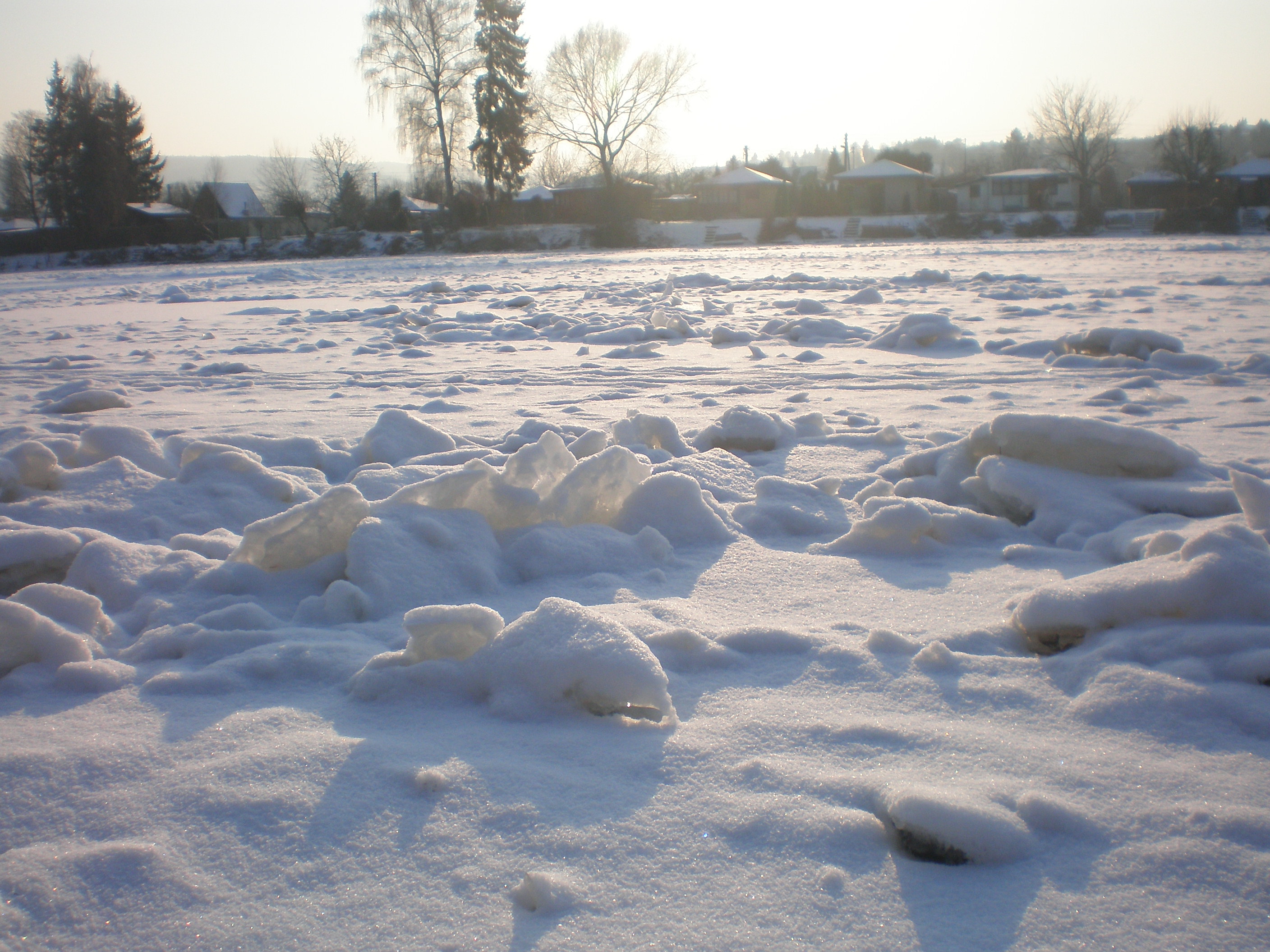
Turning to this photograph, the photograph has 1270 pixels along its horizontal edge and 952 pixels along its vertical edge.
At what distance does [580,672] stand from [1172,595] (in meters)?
0.91

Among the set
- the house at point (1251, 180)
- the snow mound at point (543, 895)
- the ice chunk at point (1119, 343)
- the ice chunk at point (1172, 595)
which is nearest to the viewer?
the snow mound at point (543, 895)

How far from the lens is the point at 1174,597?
4.21 ft

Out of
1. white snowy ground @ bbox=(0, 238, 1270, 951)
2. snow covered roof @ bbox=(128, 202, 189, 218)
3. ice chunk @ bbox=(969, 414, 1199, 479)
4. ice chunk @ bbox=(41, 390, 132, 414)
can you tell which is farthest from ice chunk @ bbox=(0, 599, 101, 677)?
snow covered roof @ bbox=(128, 202, 189, 218)

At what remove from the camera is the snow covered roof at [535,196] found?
37062 millimetres

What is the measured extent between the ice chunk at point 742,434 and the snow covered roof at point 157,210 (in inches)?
1634

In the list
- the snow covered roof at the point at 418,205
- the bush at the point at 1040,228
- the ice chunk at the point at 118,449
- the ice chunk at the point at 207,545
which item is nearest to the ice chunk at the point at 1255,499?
the ice chunk at the point at 207,545

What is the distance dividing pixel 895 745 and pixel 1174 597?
57 cm

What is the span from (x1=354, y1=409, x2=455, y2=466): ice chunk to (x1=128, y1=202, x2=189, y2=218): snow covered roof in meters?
41.1

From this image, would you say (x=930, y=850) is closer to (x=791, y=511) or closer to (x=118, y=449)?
(x=791, y=511)

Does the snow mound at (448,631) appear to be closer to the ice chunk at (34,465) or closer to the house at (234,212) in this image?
the ice chunk at (34,465)

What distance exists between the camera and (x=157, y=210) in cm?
3928

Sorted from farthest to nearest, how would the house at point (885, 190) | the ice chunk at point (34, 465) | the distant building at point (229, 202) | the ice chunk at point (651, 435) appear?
the distant building at point (229, 202) → the house at point (885, 190) → the ice chunk at point (651, 435) → the ice chunk at point (34, 465)

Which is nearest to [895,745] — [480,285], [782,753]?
[782,753]

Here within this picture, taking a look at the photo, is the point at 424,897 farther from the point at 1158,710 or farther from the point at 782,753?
the point at 1158,710
